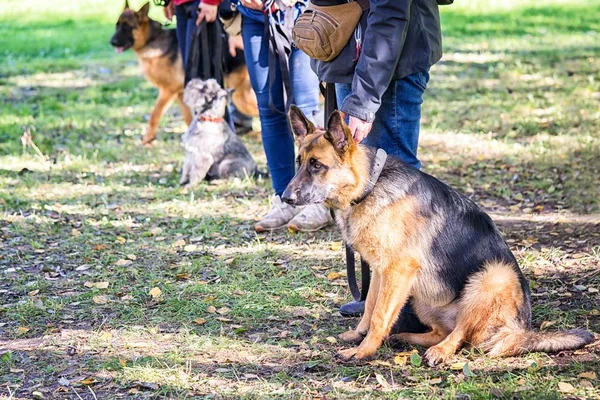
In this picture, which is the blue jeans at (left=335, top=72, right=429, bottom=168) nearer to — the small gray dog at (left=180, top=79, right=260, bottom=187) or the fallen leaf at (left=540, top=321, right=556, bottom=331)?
the fallen leaf at (left=540, top=321, right=556, bottom=331)

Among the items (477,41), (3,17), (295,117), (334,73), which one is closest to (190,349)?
(295,117)

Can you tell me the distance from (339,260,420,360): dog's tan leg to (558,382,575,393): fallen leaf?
2.70ft

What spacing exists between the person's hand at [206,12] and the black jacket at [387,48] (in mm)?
3437

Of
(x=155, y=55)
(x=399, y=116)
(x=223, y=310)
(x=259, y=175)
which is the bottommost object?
(x=259, y=175)

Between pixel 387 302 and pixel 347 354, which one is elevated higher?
pixel 387 302

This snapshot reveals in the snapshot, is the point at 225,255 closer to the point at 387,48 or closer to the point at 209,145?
the point at 209,145

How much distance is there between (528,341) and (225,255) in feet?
8.63

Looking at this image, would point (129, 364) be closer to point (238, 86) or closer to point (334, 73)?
point (334, 73)

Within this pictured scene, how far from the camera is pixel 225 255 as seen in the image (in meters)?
6.02

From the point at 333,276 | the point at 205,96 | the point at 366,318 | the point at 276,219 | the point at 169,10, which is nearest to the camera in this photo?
the point at 366,318

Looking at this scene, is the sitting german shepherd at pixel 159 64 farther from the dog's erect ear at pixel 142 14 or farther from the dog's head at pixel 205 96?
the dog's head at pixel 205 96

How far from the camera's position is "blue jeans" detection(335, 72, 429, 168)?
4.34m

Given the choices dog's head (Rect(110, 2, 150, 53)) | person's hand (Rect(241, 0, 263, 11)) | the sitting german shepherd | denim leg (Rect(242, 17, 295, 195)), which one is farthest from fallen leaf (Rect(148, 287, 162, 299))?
dog's head (Rect(110, 2, 150, 53))

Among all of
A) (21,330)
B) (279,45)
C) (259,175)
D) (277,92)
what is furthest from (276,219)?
(21,330)
